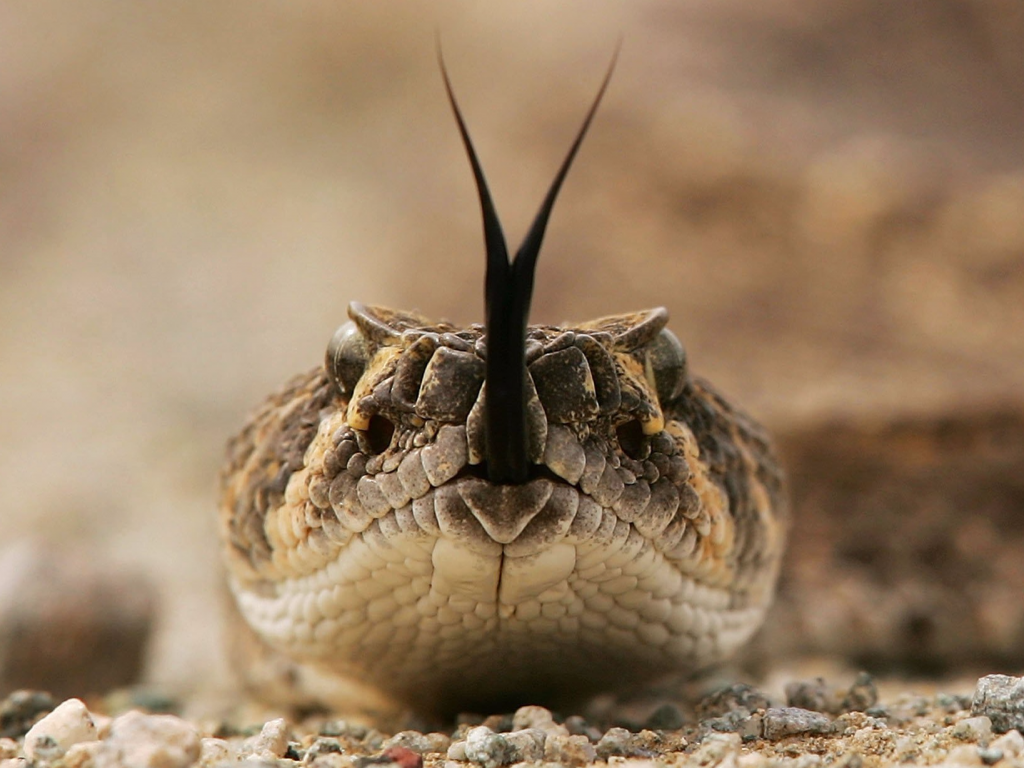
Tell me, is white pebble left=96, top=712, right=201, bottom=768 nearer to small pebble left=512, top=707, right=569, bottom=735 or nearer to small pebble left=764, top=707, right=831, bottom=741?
small pebble left=512, top=707, right=569, bottom=735

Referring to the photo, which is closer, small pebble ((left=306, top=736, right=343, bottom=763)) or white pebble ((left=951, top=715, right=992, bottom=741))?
white pebble ((left=951, top=715, right=992, bottom=741))

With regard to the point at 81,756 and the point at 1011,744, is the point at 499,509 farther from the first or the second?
the point at 1011,744

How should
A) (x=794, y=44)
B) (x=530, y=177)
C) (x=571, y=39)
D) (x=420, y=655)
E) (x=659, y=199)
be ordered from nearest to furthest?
(x=420, y=655) → (x=659, y=199) → (x=530, y=177) → (x=794, y=44) → (x=571, y=39)

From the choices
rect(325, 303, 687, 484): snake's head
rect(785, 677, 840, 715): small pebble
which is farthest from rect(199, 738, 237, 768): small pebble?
rect(785, 677, 840, 715): small pebble

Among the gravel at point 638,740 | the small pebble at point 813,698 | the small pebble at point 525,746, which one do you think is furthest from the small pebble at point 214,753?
the small pebble at point 813,698

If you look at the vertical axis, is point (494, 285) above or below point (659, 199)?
below

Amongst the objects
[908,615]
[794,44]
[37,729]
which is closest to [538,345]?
[37,729]

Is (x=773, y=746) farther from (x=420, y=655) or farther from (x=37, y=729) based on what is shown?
(x=37, y=729)
